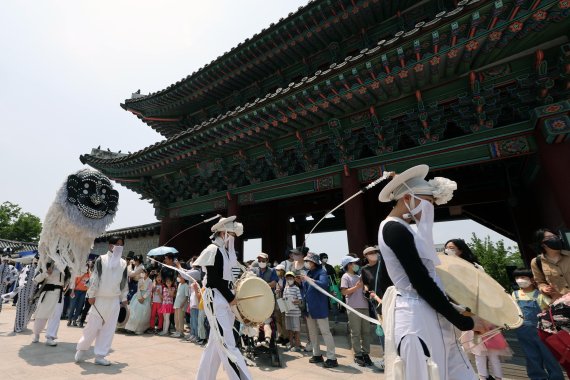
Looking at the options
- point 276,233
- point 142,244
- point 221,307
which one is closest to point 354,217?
point 221,307

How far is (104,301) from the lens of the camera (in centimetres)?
484

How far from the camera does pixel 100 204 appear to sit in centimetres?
570

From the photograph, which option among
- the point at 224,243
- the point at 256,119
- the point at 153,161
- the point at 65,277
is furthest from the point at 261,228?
the point at 224,243

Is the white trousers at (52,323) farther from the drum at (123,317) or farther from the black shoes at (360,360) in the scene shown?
the black shoes at (360,360)

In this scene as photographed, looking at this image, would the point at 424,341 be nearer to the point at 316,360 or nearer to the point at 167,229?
the point at 316,360

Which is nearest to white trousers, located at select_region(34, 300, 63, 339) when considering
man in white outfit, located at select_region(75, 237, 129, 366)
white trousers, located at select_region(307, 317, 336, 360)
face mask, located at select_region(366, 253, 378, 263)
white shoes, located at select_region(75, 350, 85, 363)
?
man in white outfit, located at select_region(75, 237, 129, 366)

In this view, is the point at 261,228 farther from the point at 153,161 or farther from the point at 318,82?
the point at 318,82

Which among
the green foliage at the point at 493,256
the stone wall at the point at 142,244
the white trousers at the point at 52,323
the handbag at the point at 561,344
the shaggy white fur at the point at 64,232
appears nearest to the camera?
the handbag at the point at 561,344

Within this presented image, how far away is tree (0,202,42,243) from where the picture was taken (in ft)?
127

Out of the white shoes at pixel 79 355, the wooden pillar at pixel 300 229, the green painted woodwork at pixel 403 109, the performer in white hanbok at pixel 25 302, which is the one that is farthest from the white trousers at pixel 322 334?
the wooden pillar at pixel 300 229

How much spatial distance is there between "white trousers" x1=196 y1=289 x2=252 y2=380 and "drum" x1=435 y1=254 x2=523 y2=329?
6.93 ft

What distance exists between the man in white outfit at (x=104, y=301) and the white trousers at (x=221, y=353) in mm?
2497

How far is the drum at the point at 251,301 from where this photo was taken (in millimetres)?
3348

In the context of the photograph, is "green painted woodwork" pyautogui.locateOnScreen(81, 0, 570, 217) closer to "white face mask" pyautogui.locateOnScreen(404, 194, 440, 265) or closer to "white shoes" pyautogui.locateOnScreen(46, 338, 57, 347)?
"white face mask" pyautogui.locateOnScreen(404, 194, 440, 265)
